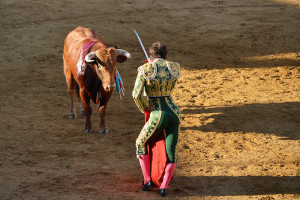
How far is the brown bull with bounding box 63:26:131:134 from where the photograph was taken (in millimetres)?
7633

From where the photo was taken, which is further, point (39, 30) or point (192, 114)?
point (39, 30)

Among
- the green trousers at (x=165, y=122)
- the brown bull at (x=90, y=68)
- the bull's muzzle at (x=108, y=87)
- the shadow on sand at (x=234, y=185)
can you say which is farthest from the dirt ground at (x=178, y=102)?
the bull's muzzle at (x=108, y=87)

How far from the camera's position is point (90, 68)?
26.6 feet

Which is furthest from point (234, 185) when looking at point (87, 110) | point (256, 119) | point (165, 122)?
point (87, 110)

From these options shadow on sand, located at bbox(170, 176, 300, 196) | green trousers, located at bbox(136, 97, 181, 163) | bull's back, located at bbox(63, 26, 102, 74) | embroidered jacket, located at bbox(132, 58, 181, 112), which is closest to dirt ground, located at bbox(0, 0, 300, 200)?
shadow on sand, located at bbox(170, 176, 300, 196)

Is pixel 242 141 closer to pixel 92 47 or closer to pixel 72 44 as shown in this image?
pixel 92 47

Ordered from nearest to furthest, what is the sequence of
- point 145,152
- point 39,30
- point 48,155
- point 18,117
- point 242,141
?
1. point 145,152
2. point 48,155
3. point 242,141
4. point 18,117
5. point 39,30

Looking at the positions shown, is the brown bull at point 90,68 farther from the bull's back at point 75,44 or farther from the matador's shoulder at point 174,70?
the matador's shoulder at point 174,70

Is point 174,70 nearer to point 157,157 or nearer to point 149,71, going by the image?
point 149,71

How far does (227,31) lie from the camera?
1452 centimetres

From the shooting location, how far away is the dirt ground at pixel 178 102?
6.48m

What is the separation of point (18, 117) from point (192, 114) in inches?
132

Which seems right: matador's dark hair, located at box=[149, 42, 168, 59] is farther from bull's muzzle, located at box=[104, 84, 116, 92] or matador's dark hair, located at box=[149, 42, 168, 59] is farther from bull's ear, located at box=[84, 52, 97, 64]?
bull's ear, located at box=[84, 52, 97, 64]

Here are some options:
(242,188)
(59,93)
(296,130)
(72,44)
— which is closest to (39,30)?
(59,93)
